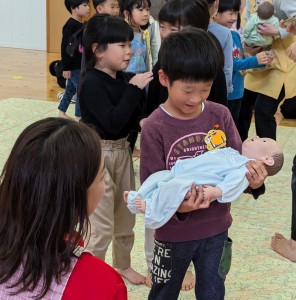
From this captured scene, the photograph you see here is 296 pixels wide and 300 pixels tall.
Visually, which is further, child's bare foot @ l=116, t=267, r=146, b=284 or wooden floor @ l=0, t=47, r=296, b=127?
wooden floor @ l=0, t=47, r=296, b=127

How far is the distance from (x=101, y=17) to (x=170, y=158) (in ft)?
2.39

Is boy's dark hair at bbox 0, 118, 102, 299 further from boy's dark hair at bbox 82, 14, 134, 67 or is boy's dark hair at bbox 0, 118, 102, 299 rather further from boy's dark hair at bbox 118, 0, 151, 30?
boy's dark hair at bbox 118, 0, 151, 30

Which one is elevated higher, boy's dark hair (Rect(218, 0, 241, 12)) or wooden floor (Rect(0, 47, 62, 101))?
boy's dark hair (Rect(218, 0, 241, 12))

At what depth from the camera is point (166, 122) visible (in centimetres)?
151

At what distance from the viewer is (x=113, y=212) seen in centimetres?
201

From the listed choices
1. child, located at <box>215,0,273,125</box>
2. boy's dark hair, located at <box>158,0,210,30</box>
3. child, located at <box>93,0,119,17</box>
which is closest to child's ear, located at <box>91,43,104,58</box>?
boy's dark hair, located at <box>158,0,210,30</box>

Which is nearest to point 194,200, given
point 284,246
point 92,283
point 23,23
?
point 92,283

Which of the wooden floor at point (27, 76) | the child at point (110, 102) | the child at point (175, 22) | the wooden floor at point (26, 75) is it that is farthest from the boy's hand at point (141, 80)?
the wooden floor at point (26, 75)

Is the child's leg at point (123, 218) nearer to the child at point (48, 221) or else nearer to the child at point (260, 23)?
the child at point (48, 221)

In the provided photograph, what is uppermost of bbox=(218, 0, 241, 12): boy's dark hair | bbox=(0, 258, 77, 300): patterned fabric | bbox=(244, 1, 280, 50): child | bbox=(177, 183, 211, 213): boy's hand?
bbox=(0, 258, 77, 300): patterned fabric

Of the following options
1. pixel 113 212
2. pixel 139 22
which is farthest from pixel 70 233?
pixel 139 22

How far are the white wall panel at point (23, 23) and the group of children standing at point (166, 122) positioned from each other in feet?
22.3

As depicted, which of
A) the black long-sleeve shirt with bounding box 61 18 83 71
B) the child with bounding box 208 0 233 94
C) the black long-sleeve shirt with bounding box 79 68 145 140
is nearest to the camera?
the black long-sleeve shirt with bounding box 79 68 145 140

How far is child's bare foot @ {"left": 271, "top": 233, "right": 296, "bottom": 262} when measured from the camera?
7.92 feet
